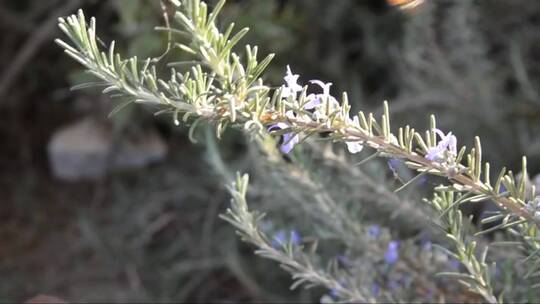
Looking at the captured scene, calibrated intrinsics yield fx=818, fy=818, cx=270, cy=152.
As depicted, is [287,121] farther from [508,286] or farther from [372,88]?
Answer: [372,88]

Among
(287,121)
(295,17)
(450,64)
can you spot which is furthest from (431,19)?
(287,121)

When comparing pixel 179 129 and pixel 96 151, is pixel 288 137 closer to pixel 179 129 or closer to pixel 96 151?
pixel 179 129

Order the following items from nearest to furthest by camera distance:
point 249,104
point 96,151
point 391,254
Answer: point 249,104, point 391,254, point 96,151

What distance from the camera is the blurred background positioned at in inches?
70.6

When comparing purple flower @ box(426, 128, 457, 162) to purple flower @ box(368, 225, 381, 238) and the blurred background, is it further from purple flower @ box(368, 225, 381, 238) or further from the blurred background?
the blurred background

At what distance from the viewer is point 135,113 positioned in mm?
2131

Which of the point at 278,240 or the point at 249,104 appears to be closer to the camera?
the point at 249,104

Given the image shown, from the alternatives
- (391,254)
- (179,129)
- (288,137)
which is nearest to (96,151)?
(179,129)

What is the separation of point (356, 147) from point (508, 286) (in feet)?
1.39

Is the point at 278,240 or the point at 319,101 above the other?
the point at 319,101

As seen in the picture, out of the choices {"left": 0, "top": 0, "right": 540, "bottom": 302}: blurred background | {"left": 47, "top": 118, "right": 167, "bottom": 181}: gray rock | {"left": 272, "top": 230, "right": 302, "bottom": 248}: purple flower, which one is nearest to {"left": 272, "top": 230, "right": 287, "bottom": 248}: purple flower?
{"left": 272, "top": 230, "right": 302, "bottom": 248}: purple flower

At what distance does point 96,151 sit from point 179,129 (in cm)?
30

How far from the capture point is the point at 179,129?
2076 millimetres

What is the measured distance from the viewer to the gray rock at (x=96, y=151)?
2.21 m
